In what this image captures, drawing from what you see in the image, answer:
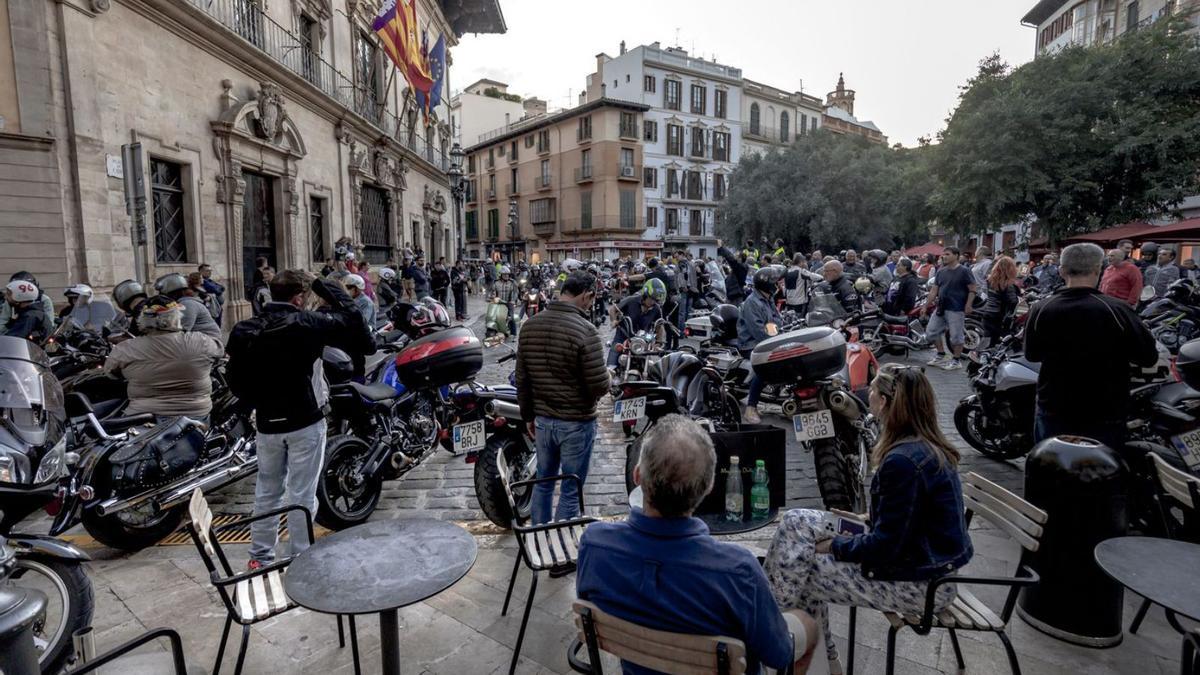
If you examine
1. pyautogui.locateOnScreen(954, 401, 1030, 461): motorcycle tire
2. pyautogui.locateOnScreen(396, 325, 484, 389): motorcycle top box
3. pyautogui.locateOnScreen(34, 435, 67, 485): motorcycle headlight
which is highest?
pyautogui.locateOnScreen(396, 325, 484, 389): motorcycle top box

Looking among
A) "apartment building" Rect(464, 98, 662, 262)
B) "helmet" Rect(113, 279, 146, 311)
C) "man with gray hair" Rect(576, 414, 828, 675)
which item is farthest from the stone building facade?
"apartment building" Rect(464, 98, 662, 262)

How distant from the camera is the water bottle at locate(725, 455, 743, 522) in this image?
3.70 m

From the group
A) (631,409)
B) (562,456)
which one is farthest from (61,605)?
(631,409)

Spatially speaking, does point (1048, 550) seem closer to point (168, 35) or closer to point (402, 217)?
point (168, 35)

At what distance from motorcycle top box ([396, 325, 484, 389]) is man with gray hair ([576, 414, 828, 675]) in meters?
3.30

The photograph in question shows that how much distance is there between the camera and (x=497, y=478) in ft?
14.0

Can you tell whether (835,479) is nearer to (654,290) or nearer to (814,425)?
(814,425)

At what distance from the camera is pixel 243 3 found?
44.3 ft

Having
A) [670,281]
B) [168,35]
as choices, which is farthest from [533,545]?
[168,35]

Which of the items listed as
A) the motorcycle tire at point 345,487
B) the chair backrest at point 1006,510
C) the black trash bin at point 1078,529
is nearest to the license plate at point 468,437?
the motorcycle tire at point 345,487

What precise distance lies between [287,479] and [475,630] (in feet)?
4.69

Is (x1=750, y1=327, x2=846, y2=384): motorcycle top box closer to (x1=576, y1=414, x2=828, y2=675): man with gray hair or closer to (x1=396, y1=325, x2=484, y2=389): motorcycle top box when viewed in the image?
(x1=396, y1=325, x2=484, y2=389): motorcycle top box

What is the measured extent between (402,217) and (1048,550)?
23880 mm

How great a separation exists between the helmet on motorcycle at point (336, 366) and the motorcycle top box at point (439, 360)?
0.54m
